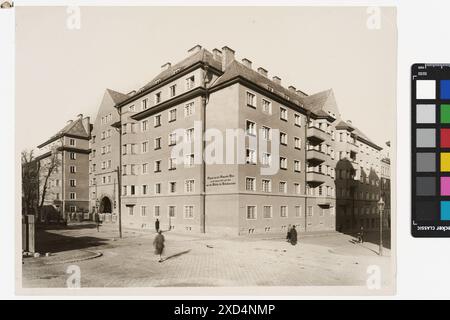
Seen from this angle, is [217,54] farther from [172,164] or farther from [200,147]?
[172,164]

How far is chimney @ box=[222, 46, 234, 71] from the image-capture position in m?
5.95

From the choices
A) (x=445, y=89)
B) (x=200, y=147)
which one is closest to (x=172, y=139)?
(x=200, y=147)

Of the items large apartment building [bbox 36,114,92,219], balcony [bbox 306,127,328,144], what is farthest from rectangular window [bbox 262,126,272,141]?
large apartment building [bbox 36,114,92,219]

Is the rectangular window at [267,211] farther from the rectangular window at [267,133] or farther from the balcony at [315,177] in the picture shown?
the rectangular window at [267,133]

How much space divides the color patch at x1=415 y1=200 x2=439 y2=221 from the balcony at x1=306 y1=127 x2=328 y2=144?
229cm

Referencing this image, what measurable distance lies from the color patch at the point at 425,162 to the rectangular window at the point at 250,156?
3.17 meters

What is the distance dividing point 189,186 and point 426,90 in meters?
5.11

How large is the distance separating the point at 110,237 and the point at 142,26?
4528 mm

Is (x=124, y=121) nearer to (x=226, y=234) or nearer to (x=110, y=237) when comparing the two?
(x=110, y=237)

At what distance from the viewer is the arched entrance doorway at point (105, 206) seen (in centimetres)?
665

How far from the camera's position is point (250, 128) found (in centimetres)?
626

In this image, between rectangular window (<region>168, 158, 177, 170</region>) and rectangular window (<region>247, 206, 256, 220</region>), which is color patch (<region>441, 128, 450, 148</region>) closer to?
rectangular window (<region>247, 206, 256, 220</region>)
